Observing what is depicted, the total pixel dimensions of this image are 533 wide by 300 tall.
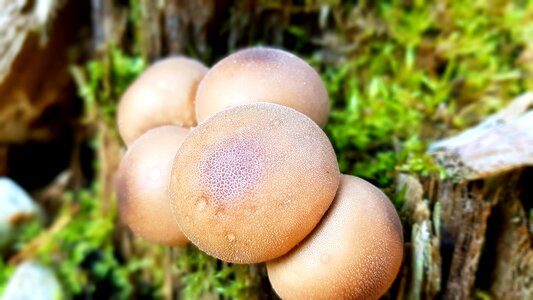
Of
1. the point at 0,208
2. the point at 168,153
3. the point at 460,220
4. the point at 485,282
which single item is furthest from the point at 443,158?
the point at 0,208

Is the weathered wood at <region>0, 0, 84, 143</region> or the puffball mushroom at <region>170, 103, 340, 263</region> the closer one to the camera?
the puffball mushroom at <region>170, 103, 340, 263</region>

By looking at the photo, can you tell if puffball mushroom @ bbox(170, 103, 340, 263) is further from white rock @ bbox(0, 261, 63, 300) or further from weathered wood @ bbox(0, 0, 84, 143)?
weathered wood @ bbox(0, 0, 84, 143)

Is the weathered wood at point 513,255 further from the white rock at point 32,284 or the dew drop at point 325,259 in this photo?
the white rock at point 32,284

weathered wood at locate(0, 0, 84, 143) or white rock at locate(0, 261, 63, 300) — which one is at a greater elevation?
weathered wood at locate(0, 0, 84, 143)

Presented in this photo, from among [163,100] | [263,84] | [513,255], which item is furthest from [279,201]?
[513,255]

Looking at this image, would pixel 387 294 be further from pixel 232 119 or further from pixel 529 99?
pixel 529 99

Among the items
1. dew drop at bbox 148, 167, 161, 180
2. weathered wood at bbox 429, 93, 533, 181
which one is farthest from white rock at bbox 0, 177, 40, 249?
weathered wood at bbox 429, 93, 533, 181
